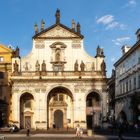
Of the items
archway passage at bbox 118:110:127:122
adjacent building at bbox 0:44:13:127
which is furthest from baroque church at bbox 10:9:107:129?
archway passage at bbox 118:110:127:122

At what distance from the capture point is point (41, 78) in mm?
64625

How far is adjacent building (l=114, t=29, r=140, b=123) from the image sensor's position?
57.6m

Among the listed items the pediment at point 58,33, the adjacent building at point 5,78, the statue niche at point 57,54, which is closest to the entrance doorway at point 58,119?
the statue niche at point 57,54

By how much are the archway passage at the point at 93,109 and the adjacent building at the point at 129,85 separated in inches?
196

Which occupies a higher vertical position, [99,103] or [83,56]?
[83,56]

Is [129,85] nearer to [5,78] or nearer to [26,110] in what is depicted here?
[26,110]

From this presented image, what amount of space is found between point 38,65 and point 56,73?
327cm

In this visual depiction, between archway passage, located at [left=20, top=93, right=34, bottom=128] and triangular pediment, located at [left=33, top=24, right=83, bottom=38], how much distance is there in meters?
10.5

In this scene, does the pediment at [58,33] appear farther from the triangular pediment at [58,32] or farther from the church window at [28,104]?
the church window at [28,104]

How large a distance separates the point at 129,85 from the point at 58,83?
11779 millimetres

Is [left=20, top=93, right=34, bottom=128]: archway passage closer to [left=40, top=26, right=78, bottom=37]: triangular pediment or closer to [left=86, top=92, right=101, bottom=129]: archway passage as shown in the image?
[left=86, top=92, right=101, bottom=129]: archway passage

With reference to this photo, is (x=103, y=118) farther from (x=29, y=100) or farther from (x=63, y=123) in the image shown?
(x=29, y=100)

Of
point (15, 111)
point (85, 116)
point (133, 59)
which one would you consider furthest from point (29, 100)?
point (133, 59)

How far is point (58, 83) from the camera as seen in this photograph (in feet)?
213
